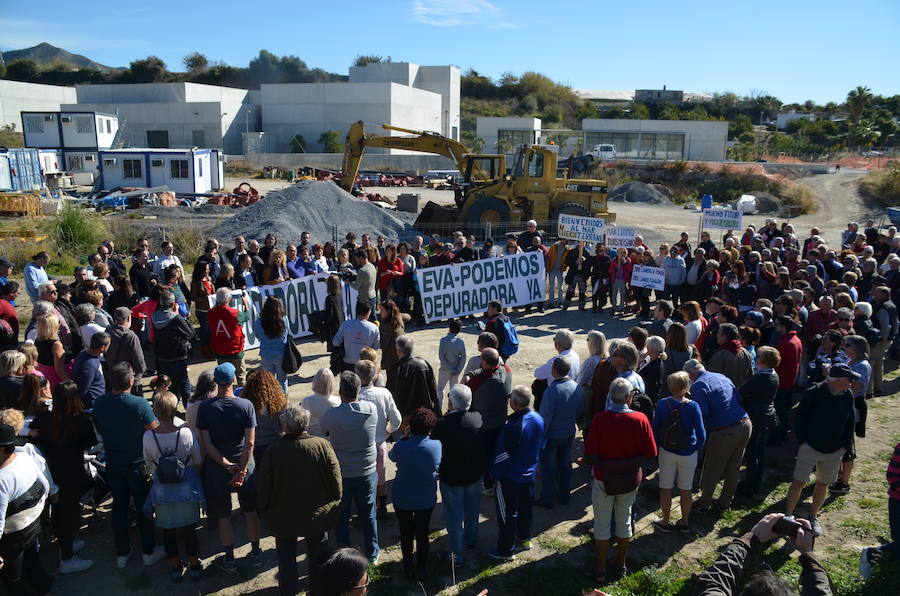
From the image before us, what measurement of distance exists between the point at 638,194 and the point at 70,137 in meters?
38.6

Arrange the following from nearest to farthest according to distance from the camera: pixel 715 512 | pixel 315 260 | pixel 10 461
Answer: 1. pixel 10 461
2. pixel 715 512
3. pixel 315 260

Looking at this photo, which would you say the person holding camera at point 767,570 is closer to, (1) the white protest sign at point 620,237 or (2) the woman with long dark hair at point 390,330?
(2) the woman with long dark hair at point 390,330

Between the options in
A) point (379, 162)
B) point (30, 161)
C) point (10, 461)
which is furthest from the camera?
point (379, 162)

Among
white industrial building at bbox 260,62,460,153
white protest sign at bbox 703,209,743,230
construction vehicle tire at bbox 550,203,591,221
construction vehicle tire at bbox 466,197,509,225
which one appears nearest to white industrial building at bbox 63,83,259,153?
white industrial building at bbox 260,62,460,153

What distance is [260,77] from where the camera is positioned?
98.9m

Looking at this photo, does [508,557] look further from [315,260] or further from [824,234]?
[824,234]

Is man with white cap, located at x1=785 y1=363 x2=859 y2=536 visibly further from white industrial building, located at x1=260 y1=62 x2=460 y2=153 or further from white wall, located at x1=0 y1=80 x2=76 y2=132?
white wall, located at x1=0 y1=80 x2=76 y2=132

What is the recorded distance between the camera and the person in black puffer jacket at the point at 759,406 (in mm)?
6281

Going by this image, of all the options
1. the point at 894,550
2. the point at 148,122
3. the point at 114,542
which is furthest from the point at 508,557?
the point at 148,122

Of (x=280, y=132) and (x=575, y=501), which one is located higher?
(x=280, y=132)

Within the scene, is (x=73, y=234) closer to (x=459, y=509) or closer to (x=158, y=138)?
(x=459, y=509)

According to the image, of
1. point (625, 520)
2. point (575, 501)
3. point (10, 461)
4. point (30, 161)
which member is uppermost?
point (30, 161)

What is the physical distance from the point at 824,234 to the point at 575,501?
2762 cm

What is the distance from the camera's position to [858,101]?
70000mm
